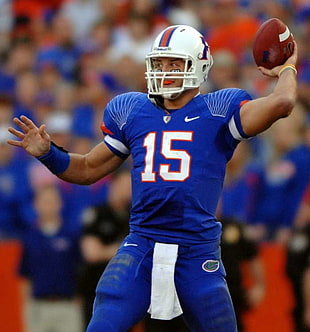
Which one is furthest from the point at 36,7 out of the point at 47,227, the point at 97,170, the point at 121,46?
the point at 97,170

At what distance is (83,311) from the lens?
8.00 m

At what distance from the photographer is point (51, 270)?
8.29 metres

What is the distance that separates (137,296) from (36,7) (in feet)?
27.8

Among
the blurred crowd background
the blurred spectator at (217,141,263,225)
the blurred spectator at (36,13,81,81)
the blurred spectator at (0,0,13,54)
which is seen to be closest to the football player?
the blurred crowd background

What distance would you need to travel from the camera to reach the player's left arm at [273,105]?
4.88m

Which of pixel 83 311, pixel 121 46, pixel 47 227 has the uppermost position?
pixel 121 46

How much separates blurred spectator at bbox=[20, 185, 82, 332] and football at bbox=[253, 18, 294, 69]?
347 cm

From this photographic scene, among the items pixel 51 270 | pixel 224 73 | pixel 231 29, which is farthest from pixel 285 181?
pixel 231 29

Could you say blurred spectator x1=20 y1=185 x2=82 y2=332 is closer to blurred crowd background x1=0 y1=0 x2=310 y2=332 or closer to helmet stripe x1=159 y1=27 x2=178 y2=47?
blurred crowd background x1=0 y1=0 x2=310 y2=332

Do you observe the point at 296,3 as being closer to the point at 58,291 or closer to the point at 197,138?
the point at 58,291

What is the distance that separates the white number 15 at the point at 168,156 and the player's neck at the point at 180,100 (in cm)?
20

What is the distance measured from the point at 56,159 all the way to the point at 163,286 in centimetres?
97

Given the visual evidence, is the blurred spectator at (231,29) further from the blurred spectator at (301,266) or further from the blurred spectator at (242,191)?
the blurred spectator at (301,266)

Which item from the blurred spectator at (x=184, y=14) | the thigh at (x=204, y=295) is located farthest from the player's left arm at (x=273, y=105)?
the blurred spectator at (x=184, y=14)
